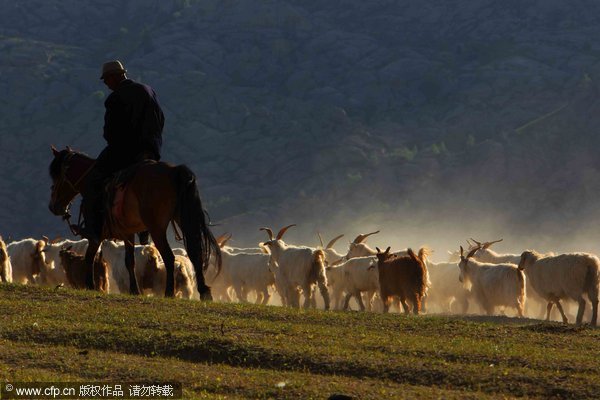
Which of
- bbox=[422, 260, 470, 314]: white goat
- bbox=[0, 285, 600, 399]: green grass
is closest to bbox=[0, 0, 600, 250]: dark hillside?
bbox=[422, 260, 470, 314]: white goat

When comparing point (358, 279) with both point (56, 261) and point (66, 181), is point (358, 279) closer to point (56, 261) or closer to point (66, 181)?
point (56, 261)

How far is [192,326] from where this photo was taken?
13.7 meters

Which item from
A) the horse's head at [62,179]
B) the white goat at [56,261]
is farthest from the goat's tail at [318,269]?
the horse's head at [62,179]

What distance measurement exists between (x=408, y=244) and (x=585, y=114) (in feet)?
118

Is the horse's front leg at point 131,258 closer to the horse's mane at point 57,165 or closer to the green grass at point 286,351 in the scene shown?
the green grass at point 286,351

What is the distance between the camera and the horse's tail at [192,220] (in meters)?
15.9

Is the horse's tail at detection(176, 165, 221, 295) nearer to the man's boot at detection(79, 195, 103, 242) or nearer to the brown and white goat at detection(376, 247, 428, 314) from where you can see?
the man's boot at detection(79, 195, 103, 242)

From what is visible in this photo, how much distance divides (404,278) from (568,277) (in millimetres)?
3553

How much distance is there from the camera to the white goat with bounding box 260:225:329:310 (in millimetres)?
25734

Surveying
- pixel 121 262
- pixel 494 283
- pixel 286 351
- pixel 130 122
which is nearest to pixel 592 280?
pixel 494 283

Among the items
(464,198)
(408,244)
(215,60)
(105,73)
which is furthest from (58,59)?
(105,73)

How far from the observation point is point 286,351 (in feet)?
40.2

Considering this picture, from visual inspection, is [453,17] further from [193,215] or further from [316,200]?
[193,215]

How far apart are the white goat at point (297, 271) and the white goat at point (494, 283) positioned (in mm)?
4080
